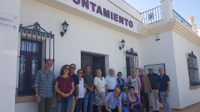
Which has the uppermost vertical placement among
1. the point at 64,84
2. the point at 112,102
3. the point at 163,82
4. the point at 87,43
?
the point at 87,43

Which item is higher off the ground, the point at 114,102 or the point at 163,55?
the point at 163,55

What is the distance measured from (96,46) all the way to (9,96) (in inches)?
137

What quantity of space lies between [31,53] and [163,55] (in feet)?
17.9

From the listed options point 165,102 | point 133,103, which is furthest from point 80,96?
point 165,102

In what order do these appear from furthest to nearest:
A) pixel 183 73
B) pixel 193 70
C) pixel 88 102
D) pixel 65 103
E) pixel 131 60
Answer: pixel 193 70
pixel 131 60
pixel 183 73
pixel 88 102
pixel 65 103

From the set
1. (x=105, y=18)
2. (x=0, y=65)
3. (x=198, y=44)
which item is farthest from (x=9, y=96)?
(x=198, y=44)

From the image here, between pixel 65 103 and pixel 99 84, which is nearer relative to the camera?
pixel 65 103

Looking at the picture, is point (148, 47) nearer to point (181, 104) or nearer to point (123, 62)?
point (123, 62)

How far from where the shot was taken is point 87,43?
5391 millimetres

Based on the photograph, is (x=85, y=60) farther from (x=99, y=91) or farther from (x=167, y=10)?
(x=167, y=10)

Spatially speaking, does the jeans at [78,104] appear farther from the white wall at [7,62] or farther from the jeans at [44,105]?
the white wall at [7,62]

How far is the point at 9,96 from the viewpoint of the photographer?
2.64 meters

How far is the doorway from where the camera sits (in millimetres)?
5582

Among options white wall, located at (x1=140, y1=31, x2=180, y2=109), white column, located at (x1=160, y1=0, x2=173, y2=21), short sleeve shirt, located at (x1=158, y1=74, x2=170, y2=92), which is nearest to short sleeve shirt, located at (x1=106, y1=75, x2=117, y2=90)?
short sleeve shirt, located at (x1=158, y1=74, x2=170, y2=92)
